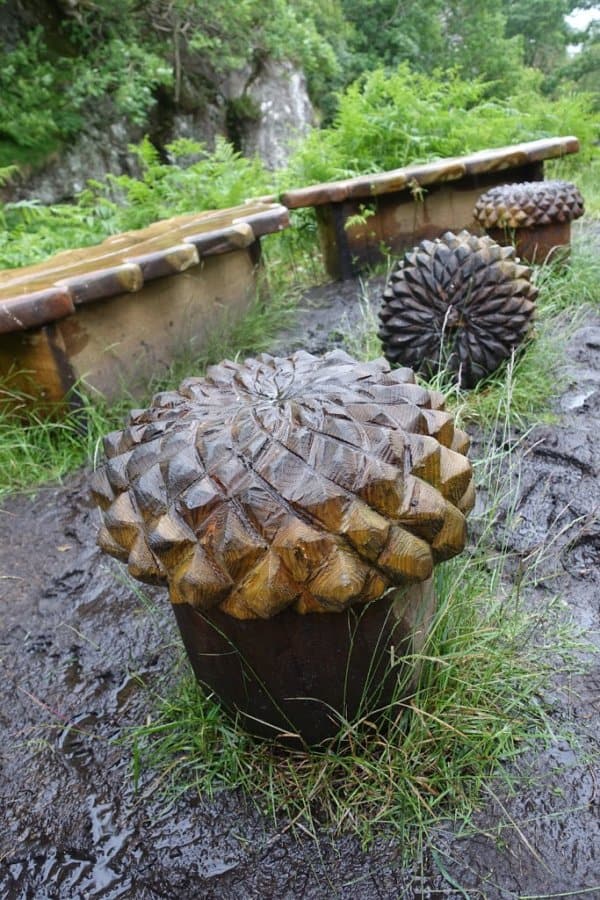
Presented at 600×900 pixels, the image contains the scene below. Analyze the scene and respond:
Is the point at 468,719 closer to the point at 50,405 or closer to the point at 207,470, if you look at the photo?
the point at 207,470

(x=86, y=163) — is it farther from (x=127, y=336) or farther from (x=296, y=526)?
(x=296, y=526)

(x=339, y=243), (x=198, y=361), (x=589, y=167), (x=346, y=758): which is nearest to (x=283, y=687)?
(x=346, y=758)

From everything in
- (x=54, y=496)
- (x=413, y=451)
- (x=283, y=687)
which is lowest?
(x=54, y=496)

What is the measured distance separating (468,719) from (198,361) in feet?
7.03

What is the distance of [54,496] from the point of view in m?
2.33

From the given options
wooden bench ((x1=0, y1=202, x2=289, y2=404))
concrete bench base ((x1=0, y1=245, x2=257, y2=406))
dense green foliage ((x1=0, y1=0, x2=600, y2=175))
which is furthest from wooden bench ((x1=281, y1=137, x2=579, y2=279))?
dense green foliage ((x1=0, y1=0, x2=600, y2=175))

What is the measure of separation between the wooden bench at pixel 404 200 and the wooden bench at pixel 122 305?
74 centimetres

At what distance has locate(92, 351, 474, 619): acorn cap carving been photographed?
3.02 ft

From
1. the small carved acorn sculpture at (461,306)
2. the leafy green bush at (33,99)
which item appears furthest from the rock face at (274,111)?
the small carved acorn sculpture at (461,306)

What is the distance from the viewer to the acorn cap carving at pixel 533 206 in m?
3.10

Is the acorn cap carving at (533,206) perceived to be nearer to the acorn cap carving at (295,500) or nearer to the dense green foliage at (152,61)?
the acorn cap carving at (295,500)

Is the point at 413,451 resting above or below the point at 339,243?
above

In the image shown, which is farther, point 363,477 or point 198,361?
point 198,361

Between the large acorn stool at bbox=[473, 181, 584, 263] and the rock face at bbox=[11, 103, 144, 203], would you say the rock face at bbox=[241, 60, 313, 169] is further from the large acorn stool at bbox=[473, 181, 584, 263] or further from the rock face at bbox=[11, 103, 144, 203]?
the large acorn stool at bbox=[473, 181, 584, 263]
